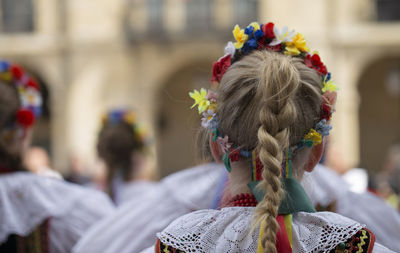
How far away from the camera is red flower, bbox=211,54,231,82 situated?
1.63 metres

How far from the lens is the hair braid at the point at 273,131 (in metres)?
1.38

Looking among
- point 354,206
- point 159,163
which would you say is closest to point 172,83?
point 159,163

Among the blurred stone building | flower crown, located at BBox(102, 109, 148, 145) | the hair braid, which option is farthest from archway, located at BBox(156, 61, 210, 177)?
the hair braid

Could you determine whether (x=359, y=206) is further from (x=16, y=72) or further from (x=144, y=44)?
(x=144, y=44)

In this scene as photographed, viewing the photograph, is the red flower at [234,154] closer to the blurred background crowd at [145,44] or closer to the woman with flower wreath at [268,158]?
the woman with flower wreath at [268,158]

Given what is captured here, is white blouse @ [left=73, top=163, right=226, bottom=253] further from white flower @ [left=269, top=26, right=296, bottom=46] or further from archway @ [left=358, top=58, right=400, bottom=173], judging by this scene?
archway @ [left=358, top=58, right=400, bottom=173]

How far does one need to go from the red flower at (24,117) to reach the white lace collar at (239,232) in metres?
1.15

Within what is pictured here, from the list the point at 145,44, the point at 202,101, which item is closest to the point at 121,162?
the point at 202,101

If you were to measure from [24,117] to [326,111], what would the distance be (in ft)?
4.46

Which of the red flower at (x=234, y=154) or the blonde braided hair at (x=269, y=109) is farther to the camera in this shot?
the red flower at (x=234, y=154)

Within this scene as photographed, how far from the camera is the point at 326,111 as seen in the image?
1568mm

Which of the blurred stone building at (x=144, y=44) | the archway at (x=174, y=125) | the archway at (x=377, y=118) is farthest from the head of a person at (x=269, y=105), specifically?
the archway at (x=377, y=118)

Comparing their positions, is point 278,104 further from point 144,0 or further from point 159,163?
point 159,163

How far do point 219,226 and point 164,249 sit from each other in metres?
0.15
